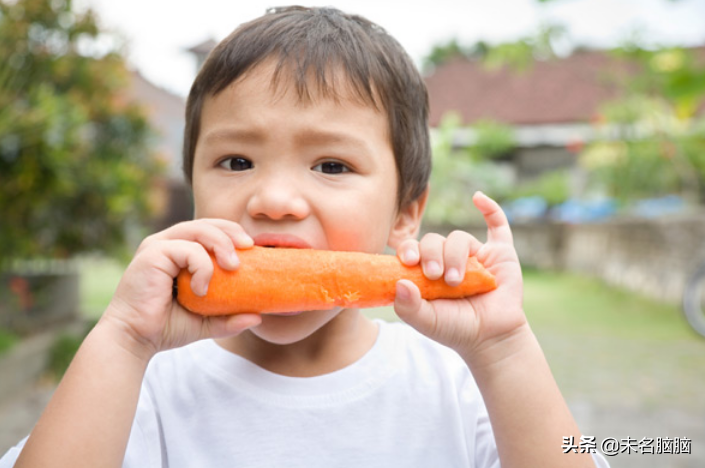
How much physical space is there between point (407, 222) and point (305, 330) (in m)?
0.46

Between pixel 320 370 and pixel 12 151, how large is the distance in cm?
387

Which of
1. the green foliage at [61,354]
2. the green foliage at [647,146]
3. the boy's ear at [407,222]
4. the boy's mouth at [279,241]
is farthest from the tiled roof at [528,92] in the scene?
the boy's mouth at [279,241]

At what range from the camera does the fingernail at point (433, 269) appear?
1369 millimetres

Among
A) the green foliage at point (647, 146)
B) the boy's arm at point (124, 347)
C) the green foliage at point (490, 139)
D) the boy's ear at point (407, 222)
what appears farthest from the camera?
the green foliage at point (490, 139)

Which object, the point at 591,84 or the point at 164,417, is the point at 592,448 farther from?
the point at 591,84

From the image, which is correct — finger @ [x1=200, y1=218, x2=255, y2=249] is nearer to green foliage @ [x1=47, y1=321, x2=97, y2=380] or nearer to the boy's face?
the boy's face

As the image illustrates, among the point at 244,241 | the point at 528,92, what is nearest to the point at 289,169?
the point at 244,241

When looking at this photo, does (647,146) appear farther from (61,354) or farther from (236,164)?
(236,164)

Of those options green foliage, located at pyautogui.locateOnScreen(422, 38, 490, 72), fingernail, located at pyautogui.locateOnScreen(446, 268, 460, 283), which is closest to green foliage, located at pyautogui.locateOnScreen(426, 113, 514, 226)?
green foliage, located at pyautogui.locateOnScreen(422, 38, 490, 72)

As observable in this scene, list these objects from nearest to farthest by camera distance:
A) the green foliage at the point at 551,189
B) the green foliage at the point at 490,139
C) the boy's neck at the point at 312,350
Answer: the boy's neck at the point at 312,350
the green foliage at the point at 551,189
the green foliage at the point at 490,139

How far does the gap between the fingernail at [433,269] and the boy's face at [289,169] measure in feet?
0.62

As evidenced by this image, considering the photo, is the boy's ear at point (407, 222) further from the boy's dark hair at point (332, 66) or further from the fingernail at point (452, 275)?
the fingernail at point (452, 275)

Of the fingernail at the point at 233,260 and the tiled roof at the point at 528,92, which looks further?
the tiled roof at the point at 528,92

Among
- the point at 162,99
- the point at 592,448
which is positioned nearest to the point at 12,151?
the point at 592,448
